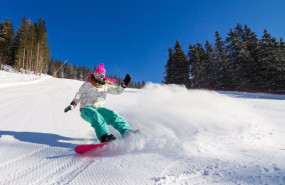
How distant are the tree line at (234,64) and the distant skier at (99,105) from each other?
24703 mm

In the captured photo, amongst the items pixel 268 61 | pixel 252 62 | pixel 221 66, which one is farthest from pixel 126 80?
pixel 221 66

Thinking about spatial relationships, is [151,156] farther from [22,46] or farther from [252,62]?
[22,46]

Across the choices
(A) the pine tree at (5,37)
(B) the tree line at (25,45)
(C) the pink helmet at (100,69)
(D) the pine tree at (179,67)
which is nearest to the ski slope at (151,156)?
(C) the pink helmet at (100,69)

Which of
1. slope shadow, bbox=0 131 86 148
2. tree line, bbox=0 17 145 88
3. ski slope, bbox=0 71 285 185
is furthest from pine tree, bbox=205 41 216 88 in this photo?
tree line, bbox=0 17 145 88

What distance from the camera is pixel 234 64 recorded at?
2850 centimetres

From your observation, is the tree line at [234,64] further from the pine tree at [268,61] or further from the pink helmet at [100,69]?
the pink helmet at [100,69]

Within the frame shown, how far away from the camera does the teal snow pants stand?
2.63 m

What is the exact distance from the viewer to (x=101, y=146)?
2.30 meters

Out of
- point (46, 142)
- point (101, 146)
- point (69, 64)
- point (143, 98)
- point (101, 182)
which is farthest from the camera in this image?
point (69, 64)

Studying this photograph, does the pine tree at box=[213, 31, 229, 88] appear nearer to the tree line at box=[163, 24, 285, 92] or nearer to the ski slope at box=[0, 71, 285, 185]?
the tree line at box=[163, 24, 285, 92]

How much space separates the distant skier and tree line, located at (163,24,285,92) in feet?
81.0

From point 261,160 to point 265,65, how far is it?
2764 centimetres

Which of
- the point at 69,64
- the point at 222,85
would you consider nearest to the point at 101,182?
the point at 222,85

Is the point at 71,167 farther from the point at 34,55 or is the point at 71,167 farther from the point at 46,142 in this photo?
the point at 34,55
